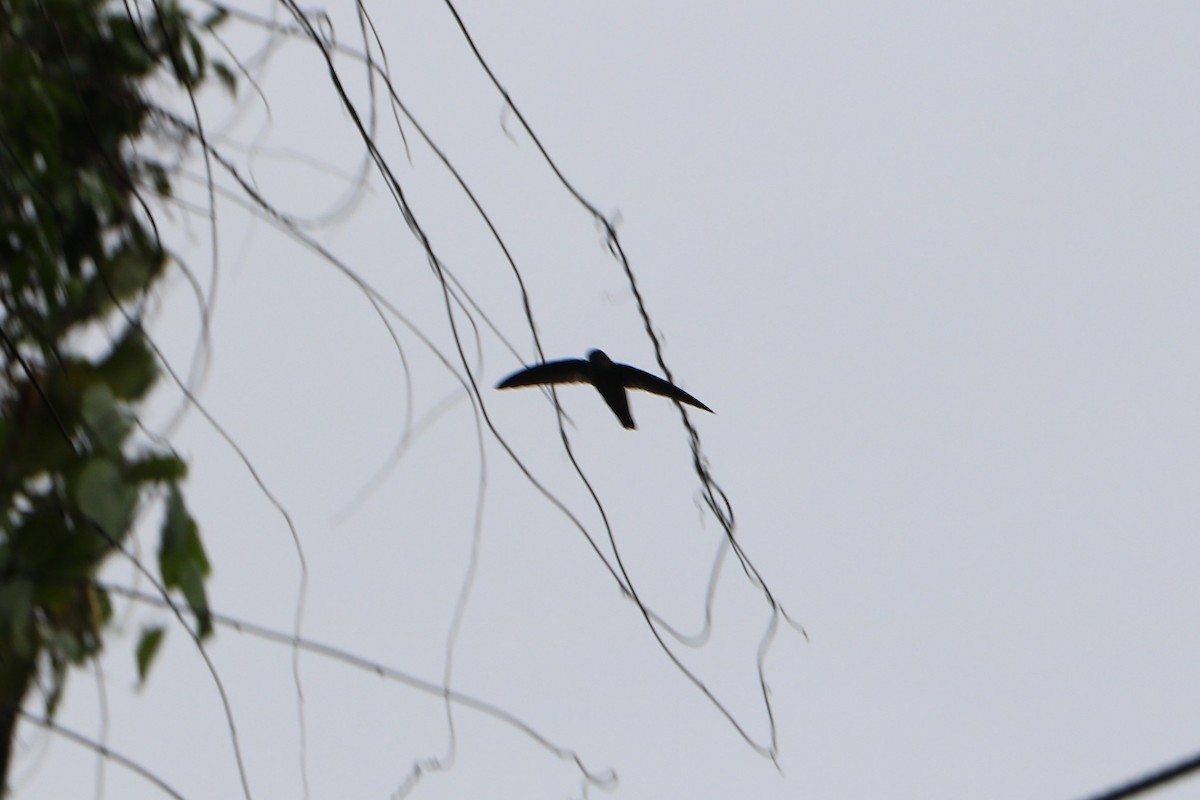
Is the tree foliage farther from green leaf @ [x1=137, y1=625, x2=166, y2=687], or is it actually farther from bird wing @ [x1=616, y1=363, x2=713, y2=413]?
bird wing @ [x1=616, y1=363, x2=713, y2=413]

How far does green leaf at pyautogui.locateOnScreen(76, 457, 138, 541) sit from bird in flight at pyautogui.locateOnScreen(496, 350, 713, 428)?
1.42 feet

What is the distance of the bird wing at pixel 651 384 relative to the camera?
1627mm

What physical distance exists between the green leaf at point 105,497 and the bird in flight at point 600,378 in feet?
1.42

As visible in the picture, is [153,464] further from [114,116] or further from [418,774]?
[114,116]

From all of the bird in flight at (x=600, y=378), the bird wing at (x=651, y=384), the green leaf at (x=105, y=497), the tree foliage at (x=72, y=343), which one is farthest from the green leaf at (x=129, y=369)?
the bird wing at (x=651, y=384)

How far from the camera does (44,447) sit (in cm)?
171

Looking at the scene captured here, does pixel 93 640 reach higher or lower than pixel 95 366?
lower

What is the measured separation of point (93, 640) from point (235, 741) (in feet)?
2.32

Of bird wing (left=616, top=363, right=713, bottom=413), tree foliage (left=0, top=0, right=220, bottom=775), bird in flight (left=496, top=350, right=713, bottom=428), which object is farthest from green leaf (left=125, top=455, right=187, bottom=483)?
bird wing (left=616, top=363, right=713, bottom=413)

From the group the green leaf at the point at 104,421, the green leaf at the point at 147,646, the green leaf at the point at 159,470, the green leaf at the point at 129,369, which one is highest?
the green leaf at the point at 129,369

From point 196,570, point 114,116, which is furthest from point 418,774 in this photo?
point 114,116

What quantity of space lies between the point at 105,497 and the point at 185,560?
112 mm

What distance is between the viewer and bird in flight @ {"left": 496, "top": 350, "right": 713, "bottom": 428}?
1.63 m

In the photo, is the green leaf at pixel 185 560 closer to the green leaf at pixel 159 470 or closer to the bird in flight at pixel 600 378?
the green leaf at pixel 159 470
